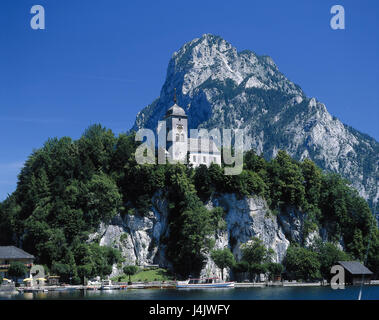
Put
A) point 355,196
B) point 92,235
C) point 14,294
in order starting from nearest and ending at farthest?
1. point 14,294
2. point 92,235
3. point 355,196

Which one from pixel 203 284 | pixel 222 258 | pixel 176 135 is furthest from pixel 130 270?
pixel 176 135

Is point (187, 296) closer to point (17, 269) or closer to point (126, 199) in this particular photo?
point (17, 269)

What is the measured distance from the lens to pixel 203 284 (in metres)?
71.8

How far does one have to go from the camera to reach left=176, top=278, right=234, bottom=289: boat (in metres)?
70.2

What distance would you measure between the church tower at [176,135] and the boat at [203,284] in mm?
24990

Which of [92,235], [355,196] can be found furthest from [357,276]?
[92,235]

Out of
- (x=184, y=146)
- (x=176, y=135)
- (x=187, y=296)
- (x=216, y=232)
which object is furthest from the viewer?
(x=176, y=135)

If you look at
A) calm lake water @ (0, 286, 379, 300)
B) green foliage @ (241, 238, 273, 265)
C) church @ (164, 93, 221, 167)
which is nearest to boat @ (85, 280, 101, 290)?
calm lake water @ (0, 286, 379, 300)

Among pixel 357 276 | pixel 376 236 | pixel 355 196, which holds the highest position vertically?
pixel 355 196

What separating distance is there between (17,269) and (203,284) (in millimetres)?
25436

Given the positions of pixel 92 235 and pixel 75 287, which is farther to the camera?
pixel 92 235

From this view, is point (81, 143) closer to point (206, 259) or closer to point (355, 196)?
point (206, 259)

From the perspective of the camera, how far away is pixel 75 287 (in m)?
64.8

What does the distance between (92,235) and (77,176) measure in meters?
11.3
